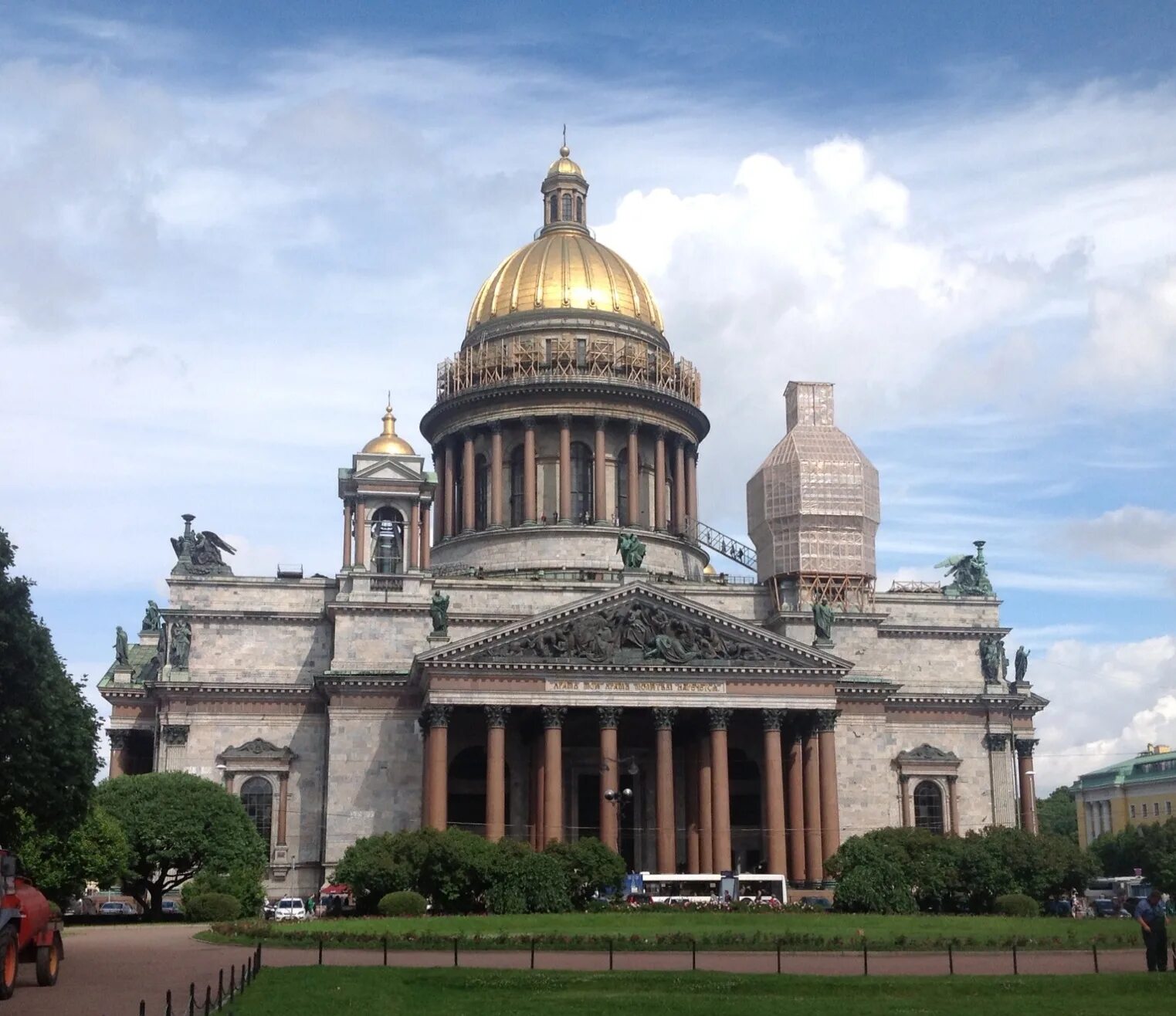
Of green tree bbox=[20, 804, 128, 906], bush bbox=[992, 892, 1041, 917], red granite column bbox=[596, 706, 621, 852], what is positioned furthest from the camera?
red granite column bbox=[596, 706, 621, 852]

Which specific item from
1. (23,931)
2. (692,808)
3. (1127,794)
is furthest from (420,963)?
(1127,794)

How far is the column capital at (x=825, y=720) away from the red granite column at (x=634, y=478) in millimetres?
21250

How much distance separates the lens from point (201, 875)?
65125 mm

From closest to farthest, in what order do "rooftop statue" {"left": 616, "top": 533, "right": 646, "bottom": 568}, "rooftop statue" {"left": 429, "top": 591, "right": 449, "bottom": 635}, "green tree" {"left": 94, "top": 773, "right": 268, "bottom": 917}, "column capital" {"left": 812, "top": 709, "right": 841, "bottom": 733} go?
1. "green tree" {"left": 94, "top": 773, "right": 268, "bottom": 917}
2. "rooftop statue" {"left": 429, "top": 591, "right": 449, "bottom": 635}
3. "column capital" {"left": 812, "top": 709, "right": 841, "bottom": 733}
4. "rooftop statue" {"left": 616, "top": 533, "right": 646, "bottom": 568}

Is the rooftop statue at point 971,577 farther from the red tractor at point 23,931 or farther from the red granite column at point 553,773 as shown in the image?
the red tractor at point 23,931

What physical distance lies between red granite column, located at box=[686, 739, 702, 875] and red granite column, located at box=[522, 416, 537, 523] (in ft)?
61.4

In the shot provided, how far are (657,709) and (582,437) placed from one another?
81.3ft

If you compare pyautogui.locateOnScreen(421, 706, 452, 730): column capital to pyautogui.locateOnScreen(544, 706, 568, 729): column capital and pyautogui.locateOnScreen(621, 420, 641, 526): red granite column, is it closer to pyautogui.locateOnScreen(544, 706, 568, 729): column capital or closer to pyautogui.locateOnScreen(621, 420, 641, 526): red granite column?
pyautogui.locateOnScreen(544, 706, 568, 729): column capital

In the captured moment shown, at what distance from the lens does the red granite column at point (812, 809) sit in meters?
71.8

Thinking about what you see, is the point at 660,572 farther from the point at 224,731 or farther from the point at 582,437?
the point at 224,731

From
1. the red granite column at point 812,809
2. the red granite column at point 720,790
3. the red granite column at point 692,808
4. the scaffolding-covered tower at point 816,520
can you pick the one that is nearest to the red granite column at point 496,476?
the scaffolding-covered tower at point 816,520

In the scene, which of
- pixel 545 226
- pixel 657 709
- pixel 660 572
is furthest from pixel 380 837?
pixel 545 226

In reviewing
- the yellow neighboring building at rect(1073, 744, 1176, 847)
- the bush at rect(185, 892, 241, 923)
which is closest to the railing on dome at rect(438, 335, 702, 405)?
the bush at rect(185, 892, 241, 923)

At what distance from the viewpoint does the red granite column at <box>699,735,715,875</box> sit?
70438 mm
